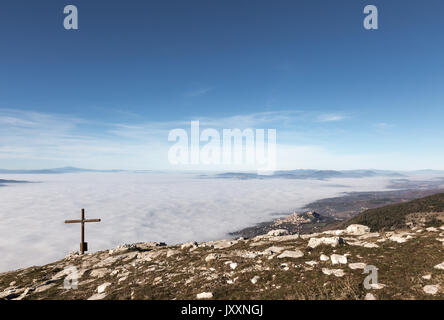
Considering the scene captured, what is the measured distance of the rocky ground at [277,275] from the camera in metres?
8.61

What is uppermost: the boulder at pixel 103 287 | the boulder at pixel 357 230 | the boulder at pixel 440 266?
the boulder at pixel 440 266

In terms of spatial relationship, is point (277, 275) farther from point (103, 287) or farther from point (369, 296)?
point (103, 287)

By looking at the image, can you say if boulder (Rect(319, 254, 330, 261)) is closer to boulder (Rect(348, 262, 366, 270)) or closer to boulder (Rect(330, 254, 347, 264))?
boulder (Rect(330, 254, 347, 264))

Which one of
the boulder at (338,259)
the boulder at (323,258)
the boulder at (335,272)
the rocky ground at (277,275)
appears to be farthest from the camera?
the boulder at (323,258)

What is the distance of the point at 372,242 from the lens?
13984 millimetres

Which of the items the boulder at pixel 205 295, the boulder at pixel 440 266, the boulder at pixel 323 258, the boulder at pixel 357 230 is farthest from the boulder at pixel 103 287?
the boulder at pixel 357 230

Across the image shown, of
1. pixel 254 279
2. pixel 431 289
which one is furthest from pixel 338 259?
pixel 254 279

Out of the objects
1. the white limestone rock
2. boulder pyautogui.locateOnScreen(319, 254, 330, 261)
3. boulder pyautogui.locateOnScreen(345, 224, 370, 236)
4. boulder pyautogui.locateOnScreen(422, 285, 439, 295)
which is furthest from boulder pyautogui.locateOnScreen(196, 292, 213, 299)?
boulder pyautogui.locateOnScreen(345, 224, 370, 236)

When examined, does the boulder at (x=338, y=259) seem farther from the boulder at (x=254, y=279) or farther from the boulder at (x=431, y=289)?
the boulder at (x=254, y=279)

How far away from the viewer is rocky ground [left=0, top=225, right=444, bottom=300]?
28.3ft

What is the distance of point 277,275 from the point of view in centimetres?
1062
